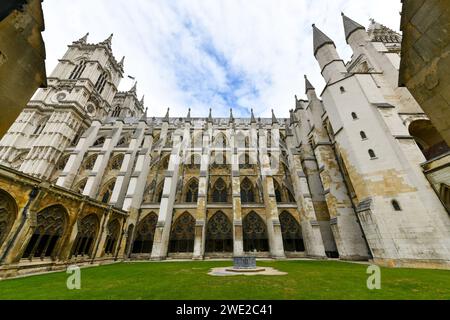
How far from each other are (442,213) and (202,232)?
15654mm

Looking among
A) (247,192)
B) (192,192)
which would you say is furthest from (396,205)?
(192,192)

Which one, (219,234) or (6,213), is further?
(219,234)

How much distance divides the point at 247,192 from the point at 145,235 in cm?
1196

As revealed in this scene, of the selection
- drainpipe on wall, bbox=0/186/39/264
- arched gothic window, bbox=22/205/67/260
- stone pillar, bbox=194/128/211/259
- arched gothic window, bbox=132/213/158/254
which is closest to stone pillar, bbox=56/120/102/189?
arched gothic window, bbox=132/213/158/254

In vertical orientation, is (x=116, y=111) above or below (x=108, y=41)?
below

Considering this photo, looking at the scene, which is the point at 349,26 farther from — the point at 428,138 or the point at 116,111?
the point at 116,111

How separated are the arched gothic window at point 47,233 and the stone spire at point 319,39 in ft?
83.0

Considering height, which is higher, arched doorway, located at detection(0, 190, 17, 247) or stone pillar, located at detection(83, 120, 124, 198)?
stone pillar, located at detection(83, 120, 124, 198)

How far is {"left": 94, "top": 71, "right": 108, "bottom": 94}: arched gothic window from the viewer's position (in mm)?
31928

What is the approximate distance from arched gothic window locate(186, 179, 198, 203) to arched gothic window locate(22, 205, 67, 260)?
39.4 feet

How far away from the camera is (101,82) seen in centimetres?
3281

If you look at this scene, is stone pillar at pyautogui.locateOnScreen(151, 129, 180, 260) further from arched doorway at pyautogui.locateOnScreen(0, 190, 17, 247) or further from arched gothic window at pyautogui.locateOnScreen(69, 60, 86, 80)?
arched gothic window at pyautogui.locateOnScreen(69, 60, 86, 80)

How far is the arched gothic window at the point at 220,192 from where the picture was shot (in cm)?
2170
